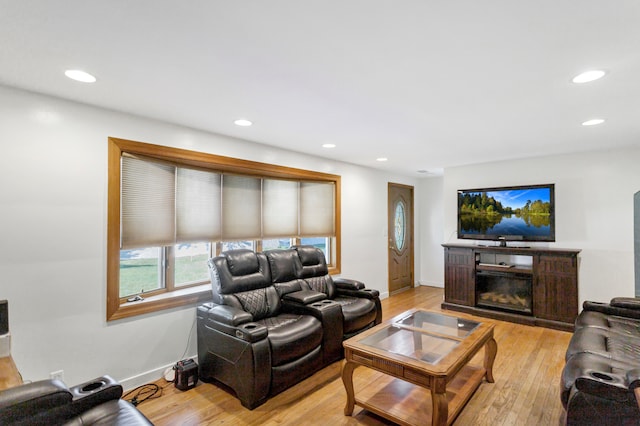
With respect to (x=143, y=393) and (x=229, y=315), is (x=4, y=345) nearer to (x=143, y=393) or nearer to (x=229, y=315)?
(x=143, y=393)

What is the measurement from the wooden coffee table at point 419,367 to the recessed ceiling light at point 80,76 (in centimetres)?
257

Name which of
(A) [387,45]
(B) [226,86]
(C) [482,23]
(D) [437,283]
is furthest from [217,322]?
(D) [437,283]

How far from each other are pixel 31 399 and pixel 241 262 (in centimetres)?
198

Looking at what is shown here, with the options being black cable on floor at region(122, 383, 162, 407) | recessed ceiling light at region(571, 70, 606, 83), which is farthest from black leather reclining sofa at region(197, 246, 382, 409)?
recessed ceiling light at region(571, 70, 606, 83)

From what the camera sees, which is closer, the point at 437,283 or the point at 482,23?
the point at 482,23

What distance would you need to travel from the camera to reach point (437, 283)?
6754mm

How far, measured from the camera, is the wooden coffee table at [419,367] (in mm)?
2027

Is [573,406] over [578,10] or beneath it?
beneath

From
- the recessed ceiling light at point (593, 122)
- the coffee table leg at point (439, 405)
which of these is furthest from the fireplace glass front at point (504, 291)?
the coffee table leg at point (439, 405)

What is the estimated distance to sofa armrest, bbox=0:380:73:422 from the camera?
1206mm

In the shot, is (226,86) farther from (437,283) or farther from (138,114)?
(437,283)

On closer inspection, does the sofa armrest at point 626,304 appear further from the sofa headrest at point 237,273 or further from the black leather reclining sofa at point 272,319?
the sofa headrest at point 237,273

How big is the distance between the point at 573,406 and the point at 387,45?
2.25 metres

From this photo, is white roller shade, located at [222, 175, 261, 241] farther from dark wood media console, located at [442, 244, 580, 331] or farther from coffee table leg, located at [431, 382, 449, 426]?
dark wood media console, located at [442, 244, 580, 331]
